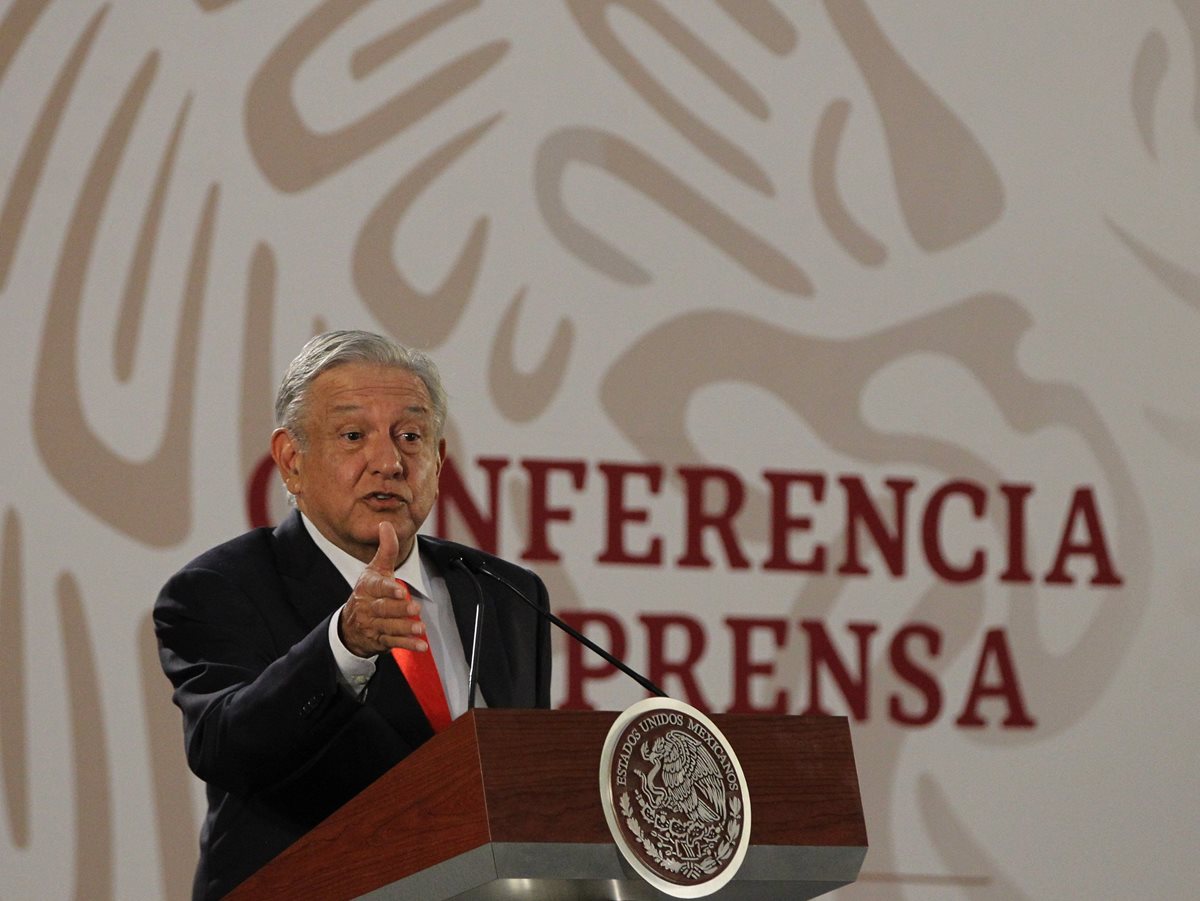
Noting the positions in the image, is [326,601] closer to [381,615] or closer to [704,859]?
[381,615]

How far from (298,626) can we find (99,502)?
6.16ft

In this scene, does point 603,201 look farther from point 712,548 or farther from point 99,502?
point 99,502

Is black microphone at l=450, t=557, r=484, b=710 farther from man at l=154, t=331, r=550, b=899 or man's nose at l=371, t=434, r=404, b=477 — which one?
man's nose at l=371, t=434, r=404, b=477

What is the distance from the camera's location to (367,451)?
2455 millimetres

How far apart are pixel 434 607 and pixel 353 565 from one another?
0.45 feet

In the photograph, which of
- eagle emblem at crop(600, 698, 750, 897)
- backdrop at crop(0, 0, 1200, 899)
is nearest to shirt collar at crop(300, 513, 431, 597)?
eagle emblem at crop(600, 698, 750, 897)

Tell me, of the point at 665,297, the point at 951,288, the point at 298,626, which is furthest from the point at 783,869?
the point at 951,288

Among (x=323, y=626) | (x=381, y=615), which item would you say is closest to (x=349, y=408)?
(x=323, y=626)

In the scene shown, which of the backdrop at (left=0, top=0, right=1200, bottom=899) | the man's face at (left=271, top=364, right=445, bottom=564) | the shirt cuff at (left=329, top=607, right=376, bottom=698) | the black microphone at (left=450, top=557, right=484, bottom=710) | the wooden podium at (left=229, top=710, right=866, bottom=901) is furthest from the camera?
the backdrop at (left=0, top=0, right=1200, bottom=899)

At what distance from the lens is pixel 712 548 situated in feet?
A: 15.0

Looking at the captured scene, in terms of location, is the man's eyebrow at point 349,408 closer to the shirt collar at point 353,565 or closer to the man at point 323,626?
the man at point 323,626

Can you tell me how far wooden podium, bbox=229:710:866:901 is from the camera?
1.80 metres

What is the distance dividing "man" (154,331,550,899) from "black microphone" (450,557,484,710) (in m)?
0.01

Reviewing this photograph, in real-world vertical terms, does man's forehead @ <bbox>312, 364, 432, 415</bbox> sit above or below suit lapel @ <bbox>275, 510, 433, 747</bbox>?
above
